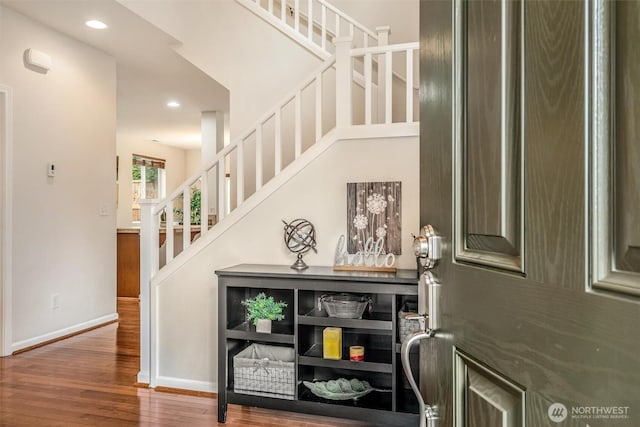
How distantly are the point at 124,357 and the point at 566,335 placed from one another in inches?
145

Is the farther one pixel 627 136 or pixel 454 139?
pixel 454 139

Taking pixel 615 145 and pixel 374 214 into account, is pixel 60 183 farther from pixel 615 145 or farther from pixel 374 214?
pixel 615 145

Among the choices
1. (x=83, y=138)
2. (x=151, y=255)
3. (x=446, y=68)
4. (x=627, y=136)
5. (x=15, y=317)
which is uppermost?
(x=83, y=138)

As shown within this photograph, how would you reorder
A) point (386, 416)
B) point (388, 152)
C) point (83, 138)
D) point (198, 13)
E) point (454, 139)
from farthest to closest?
point (83, 138) → point (198, 13) → point (388, 152) → point (386, 416) → point (454, 139)

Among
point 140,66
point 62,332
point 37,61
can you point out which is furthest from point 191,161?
point 62,332

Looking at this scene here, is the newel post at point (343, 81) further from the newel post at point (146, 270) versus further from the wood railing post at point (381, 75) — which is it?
the newel post at point (146, 270)

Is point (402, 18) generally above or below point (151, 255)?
above

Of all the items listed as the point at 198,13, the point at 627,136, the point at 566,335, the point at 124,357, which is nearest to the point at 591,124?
the point at 627,136

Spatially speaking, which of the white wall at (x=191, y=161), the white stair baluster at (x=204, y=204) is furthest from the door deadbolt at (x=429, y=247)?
the white wall at (x=191, y=161)

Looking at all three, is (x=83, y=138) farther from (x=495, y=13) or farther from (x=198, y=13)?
(x=495, y=13)

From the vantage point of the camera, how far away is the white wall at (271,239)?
8.63 ft

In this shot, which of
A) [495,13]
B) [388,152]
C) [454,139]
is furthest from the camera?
[388,152]

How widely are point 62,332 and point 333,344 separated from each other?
296 centimetres

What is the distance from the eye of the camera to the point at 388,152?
2.65 metres
